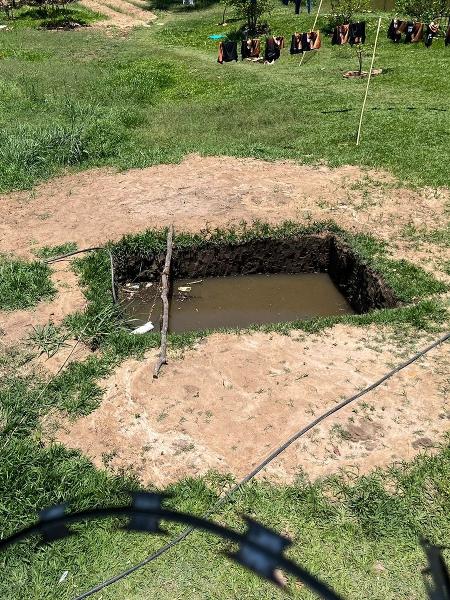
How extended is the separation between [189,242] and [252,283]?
3.42ft

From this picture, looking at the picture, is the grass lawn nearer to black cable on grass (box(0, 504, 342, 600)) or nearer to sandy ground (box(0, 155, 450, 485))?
black cable on grass (box(0, 504, 342, 600))

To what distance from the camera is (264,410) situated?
490 centimetres

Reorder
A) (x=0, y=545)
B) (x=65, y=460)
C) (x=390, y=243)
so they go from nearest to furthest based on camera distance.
A: (x=0, y=545), (x=65, y=460), (x=390, y=243)

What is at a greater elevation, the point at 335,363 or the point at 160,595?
the point at 335,363

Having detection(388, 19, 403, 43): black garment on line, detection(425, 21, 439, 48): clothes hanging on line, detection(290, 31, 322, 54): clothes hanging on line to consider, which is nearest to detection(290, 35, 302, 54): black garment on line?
detection(290, 31, 322, 54): clothes hanging on line

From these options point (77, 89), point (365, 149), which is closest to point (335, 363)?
point (365, 149)

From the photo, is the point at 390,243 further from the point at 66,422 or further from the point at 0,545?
the point at 0,545

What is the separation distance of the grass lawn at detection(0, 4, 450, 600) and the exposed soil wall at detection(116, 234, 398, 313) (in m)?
0.26

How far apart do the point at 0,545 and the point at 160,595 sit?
3.90 feet

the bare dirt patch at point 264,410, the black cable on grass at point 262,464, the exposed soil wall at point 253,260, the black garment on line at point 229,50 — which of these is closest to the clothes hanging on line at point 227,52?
the black garment on line at point 229,50

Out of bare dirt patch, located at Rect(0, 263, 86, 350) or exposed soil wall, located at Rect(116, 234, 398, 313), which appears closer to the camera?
bare dirt patch, located at Rect(0, 263, 86, 350)

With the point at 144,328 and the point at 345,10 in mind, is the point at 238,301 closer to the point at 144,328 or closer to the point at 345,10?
the point at 144,328

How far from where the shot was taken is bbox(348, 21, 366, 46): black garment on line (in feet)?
47.1

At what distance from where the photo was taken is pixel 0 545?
152 inches
